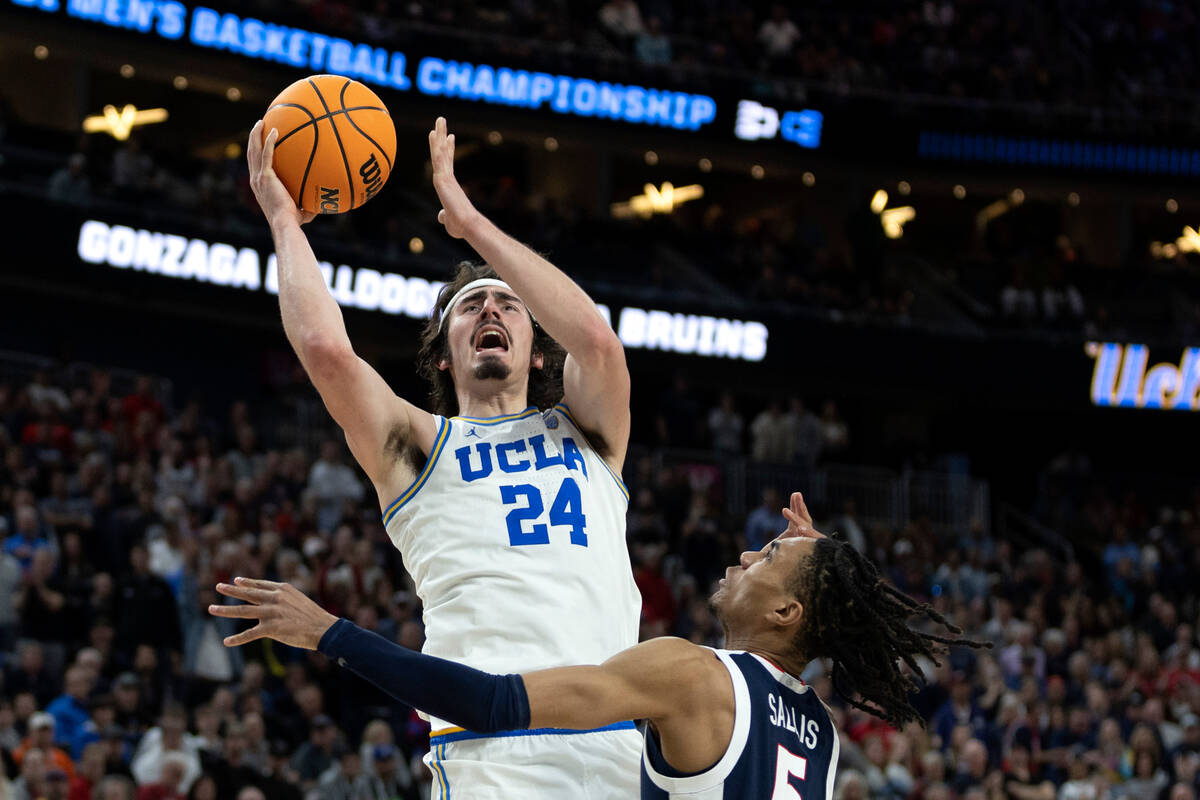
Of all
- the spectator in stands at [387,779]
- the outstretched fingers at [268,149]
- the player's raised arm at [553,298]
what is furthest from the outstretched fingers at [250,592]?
the spectator in stands at [387,779]

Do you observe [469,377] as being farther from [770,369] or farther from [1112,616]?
[770,369]

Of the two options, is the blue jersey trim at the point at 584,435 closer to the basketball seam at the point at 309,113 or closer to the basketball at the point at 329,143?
the basketball at the point at 329,143

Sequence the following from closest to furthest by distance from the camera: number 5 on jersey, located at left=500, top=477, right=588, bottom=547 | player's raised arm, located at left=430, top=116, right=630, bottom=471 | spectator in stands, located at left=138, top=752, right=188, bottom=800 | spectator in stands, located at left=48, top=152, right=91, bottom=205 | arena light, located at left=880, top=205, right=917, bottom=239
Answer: player's raised arm, located at left=430, top=116, right=630, bottom=471
number 5 on jersey, located at left=500, top=477, right=588, bottom=547
spectator in stands, located at left=138, top=752, right=188, bottom=800
spectator in stands, located at left=48, top=152, right=91, bottom=205
arena light, located at left=880, top=205, right=917, bottom=239

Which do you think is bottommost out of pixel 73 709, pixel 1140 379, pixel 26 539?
pixel 73 709

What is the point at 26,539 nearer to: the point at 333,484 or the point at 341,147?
the point at 333,484

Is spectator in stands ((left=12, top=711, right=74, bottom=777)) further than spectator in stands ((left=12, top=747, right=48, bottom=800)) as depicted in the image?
Yes

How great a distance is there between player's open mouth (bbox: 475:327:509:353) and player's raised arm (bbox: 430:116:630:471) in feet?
0.77

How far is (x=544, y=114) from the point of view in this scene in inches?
1021

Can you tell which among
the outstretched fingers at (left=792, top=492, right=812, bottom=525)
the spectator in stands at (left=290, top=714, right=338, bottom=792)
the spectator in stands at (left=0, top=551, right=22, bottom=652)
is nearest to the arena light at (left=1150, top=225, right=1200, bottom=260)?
the spectator in stands at (left=290, top=714, right=338, bottom=792)

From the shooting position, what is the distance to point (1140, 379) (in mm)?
26562

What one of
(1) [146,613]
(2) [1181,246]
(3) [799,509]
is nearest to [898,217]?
(2) [1181,246]

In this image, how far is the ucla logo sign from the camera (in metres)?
26.3

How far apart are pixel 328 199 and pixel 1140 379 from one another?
78.4ft

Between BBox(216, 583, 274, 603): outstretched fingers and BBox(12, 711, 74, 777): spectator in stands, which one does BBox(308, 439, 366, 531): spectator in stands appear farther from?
BBox(216, 583, 274, 603): outstretched fingers
